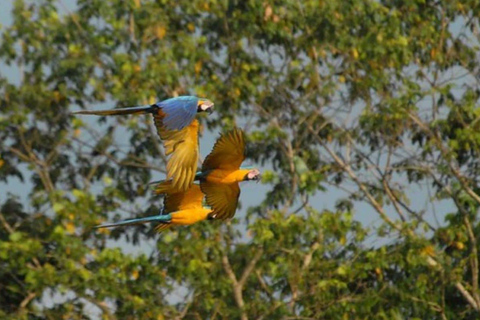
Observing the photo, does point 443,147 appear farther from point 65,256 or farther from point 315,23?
point 65,256

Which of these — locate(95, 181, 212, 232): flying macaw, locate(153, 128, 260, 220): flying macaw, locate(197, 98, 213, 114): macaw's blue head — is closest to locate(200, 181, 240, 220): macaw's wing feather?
locate(153, 128, 260, 220): flying macaw

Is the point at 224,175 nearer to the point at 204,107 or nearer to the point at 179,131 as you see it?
the point at 204,107

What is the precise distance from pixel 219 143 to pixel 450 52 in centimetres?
959

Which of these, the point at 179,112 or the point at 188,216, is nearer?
the point at 179,112

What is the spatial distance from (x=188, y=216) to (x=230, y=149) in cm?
48

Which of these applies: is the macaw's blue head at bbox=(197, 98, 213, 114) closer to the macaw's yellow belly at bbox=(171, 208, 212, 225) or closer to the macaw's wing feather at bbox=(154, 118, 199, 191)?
the macaw's wing feather at bbox=(154, 118, 199, 191)

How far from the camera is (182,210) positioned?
7.29 m

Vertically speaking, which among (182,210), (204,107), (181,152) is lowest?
Result: (181,152)

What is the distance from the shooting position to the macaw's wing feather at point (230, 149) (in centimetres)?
685

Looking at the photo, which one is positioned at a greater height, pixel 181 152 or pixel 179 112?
pixel 179 112

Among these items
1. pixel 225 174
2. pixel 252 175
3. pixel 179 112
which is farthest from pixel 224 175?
pixel 179 112

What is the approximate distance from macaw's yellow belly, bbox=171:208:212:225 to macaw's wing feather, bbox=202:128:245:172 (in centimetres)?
36

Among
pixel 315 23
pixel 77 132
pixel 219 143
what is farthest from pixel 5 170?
pixel 219 143

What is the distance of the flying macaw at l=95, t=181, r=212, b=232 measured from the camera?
23.6 feet
